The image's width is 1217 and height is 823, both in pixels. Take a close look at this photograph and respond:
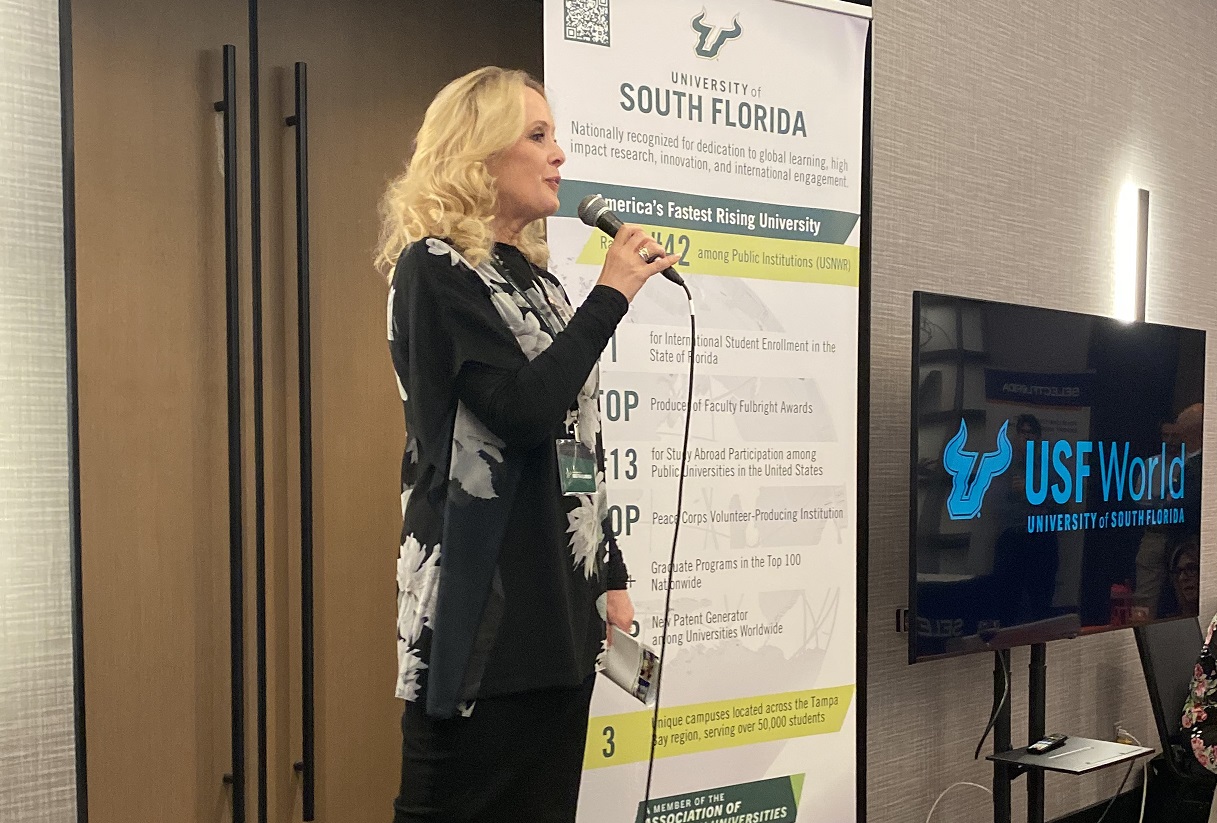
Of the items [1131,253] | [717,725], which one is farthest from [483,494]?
[1131,253]

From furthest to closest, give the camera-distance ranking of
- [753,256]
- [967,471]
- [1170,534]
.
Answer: [1170,534]
[967,471]
[753,256]

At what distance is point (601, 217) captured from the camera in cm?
216

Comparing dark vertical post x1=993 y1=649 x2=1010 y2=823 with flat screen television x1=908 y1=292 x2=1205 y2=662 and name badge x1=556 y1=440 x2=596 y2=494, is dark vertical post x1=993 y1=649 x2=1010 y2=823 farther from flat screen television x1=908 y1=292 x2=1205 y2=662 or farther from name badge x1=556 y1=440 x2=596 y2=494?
name badge x1=556 y1=440 x2=596 y2=494

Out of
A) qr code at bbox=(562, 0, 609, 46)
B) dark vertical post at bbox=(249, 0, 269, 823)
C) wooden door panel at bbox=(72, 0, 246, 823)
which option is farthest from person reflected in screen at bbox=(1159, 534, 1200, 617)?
wooden door panel at bbox=(72, 0, 246, 823)

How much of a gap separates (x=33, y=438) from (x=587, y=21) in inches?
51.1

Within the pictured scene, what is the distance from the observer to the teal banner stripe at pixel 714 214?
93.3 inches

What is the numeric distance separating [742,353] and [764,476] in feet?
0.93

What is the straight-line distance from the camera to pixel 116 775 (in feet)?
6.03

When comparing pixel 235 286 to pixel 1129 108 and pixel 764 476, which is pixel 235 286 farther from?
pixel 1129 108

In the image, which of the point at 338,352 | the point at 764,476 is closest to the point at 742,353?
the point at 764,476

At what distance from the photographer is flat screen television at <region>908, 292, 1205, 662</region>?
269cm

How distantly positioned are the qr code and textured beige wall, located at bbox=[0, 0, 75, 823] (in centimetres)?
93

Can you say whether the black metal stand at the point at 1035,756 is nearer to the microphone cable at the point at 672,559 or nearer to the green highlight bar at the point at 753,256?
the microphone cable at the point at 672,559

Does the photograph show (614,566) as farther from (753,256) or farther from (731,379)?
(753,256)
